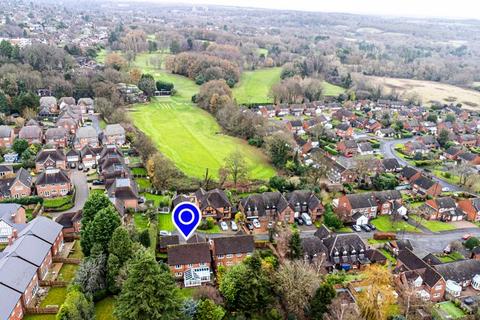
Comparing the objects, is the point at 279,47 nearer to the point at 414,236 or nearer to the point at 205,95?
the point at 205,95

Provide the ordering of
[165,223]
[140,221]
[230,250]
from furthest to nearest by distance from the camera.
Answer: [165,223], [140,221], [230,250]

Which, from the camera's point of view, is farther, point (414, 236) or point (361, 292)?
point (414, 236)

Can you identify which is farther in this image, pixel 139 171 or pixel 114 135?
pixel 114 135

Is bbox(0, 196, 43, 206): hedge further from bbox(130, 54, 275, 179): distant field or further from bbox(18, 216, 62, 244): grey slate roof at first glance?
bbox(130, 54, 275, 179): distant field

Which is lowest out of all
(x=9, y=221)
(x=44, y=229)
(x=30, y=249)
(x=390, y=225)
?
(x=390, y=225)

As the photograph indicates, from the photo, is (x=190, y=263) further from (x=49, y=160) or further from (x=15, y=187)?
(x=49, y=160)

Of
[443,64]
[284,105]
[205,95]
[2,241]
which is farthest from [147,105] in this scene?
[443,64]

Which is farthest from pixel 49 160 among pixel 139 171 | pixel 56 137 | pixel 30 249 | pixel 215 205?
pixel 215 205

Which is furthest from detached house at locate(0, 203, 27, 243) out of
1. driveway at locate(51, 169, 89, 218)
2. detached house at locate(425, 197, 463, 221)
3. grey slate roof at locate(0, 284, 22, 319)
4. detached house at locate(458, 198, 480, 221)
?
detached house at locate(458, 198, 480, 221)

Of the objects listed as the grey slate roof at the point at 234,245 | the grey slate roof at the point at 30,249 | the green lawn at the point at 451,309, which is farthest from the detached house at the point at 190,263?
the green lawn at the point at 451,309
